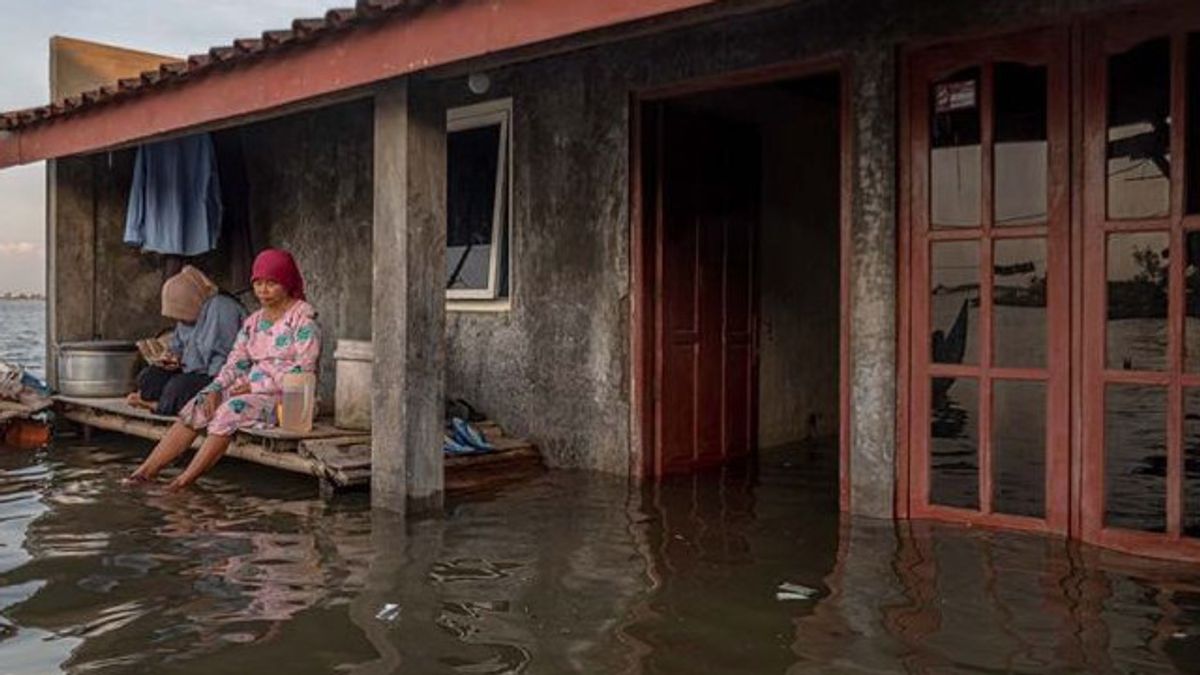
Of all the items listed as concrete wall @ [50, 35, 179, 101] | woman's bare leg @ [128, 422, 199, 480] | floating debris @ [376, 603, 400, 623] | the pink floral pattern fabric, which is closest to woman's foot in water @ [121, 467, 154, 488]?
woman's bare leg @ [128, 422, 199, 480]

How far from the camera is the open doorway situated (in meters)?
7.23

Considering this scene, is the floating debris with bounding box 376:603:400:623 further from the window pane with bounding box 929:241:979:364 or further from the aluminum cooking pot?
the aluminum cooking pot

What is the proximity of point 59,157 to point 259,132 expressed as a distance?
1882mm

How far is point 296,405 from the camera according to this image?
697 centimetres

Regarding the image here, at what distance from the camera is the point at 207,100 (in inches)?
267

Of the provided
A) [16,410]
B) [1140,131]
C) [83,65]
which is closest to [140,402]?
[16,410]

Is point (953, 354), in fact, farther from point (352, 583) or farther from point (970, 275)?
point (352, 583)

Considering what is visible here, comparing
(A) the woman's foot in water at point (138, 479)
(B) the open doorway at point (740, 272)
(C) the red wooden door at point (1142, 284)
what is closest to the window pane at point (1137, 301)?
(C) the red wooden door at point (1142, 284)

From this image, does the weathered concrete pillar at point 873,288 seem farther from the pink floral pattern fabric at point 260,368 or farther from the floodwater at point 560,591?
the pink floral pattern fabric at point 260,368

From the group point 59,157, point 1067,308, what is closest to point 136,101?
point 59,157

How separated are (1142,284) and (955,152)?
44.4 inches

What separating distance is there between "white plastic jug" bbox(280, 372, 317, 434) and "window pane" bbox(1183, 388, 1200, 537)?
503cm

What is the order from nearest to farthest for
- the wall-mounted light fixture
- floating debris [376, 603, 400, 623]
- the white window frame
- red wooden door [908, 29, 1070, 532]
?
floating debris [376, 603, 400, 623] → red wooden door [908, 29, 1070, 532] → the wall-mounted light fixture → the white window frame

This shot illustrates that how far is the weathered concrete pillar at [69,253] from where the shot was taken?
9664mm
